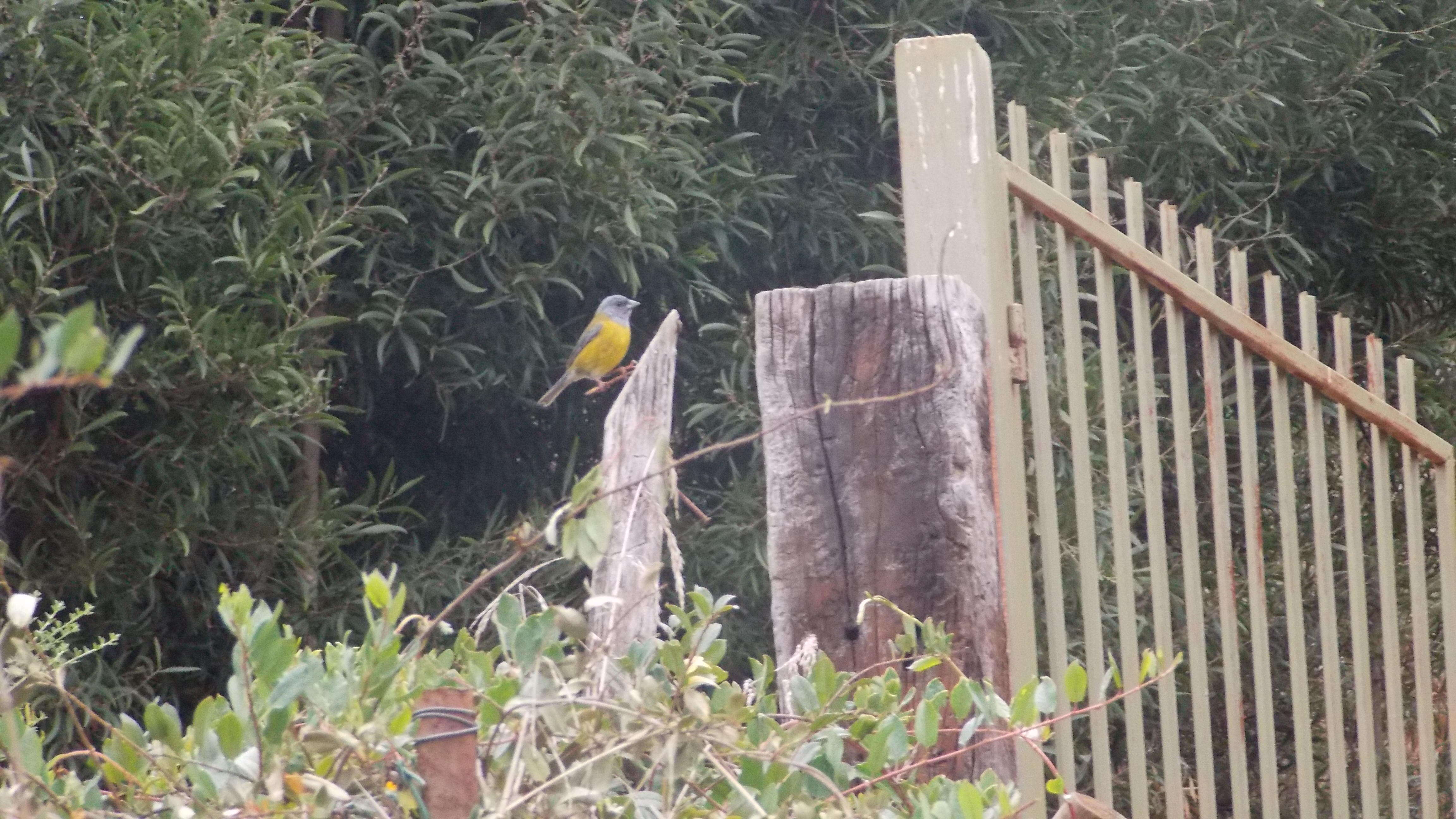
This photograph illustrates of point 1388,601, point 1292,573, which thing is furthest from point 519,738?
point 1388,601

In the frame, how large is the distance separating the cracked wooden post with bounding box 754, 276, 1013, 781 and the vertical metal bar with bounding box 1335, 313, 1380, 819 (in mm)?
1014

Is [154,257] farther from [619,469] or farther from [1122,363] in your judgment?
[1122,363]

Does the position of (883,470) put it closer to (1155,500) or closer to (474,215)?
(1155,500)

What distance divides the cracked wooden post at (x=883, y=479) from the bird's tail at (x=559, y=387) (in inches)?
84.1

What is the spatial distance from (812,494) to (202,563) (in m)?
2.36

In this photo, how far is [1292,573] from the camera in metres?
2.46

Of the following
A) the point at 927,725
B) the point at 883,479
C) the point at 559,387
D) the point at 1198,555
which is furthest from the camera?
the point at 559,387

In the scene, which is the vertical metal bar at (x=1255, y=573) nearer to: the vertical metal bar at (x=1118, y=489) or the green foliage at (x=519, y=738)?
the vertical metal bar at (x=1118, y=489)

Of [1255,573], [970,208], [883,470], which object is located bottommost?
[1255,573]

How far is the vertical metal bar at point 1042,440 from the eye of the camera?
2.28 meters

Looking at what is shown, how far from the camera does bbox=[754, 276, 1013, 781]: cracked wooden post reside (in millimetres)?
1803

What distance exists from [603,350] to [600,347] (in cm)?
3

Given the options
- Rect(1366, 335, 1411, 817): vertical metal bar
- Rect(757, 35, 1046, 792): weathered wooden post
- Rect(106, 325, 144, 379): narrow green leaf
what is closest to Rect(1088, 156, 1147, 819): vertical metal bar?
Rect(757, 35, 1046, 792): weathered wooden post

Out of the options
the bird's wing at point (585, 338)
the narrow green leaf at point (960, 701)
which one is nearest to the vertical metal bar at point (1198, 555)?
the narrow green leaf at point (960, 701)
